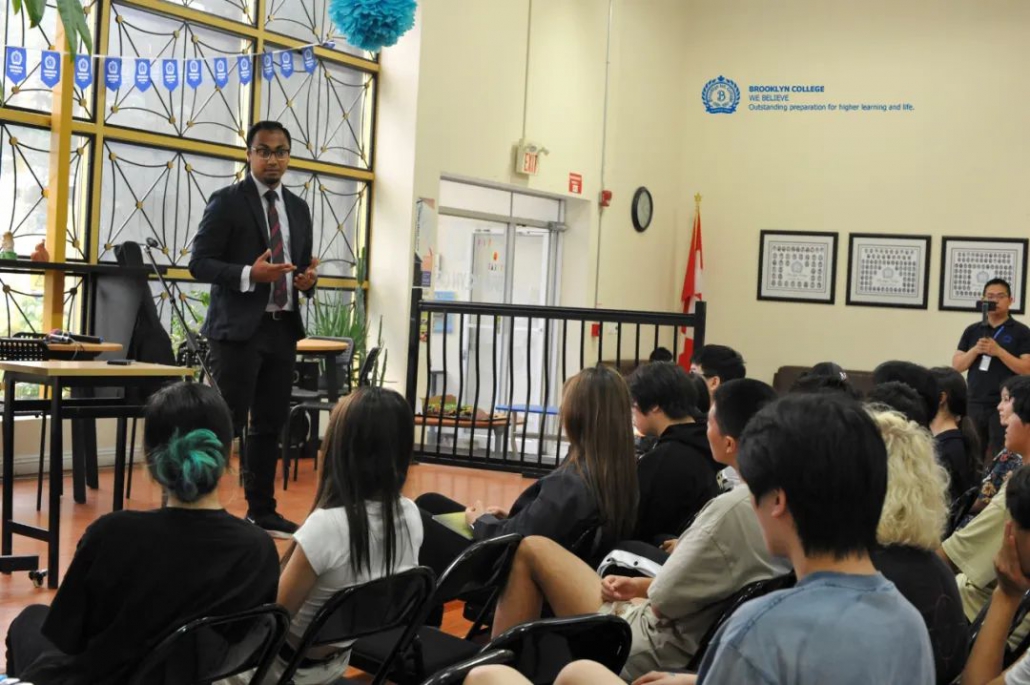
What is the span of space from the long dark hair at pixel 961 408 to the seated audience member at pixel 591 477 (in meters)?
1.37

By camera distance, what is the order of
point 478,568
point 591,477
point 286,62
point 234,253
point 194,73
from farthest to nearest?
point 286,62, point 194,73, point 234,253, point 591,477, point 478,568

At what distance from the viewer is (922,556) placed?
2.04 m

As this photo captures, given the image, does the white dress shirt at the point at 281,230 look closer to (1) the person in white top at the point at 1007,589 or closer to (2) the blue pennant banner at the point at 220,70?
(2) the blue pennant banner at the point at 220,70

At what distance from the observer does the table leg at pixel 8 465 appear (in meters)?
3.96

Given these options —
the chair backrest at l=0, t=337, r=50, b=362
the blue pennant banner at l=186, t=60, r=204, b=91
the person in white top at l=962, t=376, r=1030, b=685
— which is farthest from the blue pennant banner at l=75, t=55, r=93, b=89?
the person in white top at l=962, t=376, r=1030, b=685

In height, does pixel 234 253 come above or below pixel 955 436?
above

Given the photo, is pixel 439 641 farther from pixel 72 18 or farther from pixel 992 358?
pixel 992 358

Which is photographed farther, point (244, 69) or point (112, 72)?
point (244, 69)

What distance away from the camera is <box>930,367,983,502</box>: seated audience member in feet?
12.1

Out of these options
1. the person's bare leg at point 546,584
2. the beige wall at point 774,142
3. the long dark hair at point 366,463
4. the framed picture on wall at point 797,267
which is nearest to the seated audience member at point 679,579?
the person's bare leg at point 546,584

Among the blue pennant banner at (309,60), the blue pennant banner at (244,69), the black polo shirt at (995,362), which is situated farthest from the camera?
the blue pennant banner at (309,60)

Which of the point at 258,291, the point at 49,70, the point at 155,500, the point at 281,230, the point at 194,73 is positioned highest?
the point at 194,73

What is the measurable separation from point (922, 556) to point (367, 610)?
A: 3.37 ft

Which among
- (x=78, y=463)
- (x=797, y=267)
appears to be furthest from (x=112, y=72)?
(x=797, y=267)
